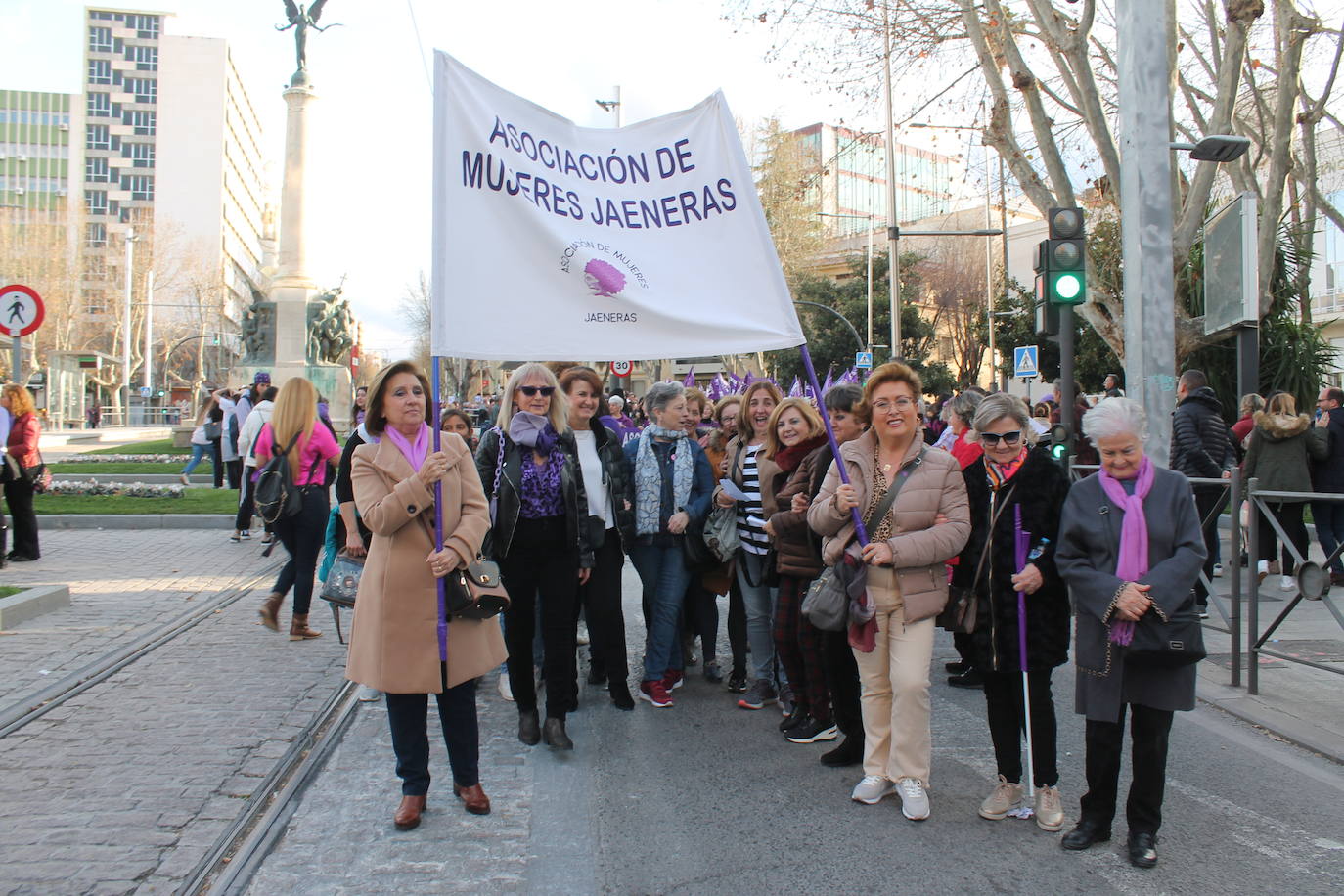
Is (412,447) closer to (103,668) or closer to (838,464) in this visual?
(838,464)

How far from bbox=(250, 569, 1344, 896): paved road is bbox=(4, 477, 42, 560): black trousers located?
709cm

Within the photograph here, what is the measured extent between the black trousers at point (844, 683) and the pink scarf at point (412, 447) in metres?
2.05

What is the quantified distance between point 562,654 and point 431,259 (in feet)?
7.10

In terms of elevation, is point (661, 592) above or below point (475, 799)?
above

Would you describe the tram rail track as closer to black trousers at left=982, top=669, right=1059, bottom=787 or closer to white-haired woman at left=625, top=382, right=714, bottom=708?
white-haired woman at left=625, top=382, right=714, bottom=708

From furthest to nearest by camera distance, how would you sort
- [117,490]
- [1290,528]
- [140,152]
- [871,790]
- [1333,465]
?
[140,152], [117,490], [1333,465], [1290,528], [871,790]

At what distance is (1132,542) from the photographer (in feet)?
12.3

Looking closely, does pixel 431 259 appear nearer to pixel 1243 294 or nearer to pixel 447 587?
pixel 447 587

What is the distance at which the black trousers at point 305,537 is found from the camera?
7.31 meters

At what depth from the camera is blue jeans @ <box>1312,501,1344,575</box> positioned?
8602mm

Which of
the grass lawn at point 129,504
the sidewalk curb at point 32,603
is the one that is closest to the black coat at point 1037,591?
the sidewalk curb at point 32,603

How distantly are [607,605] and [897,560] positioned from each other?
2.03 meters

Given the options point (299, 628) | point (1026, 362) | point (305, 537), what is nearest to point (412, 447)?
point (305, 537)

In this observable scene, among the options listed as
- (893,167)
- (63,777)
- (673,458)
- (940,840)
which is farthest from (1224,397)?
(63,777)
